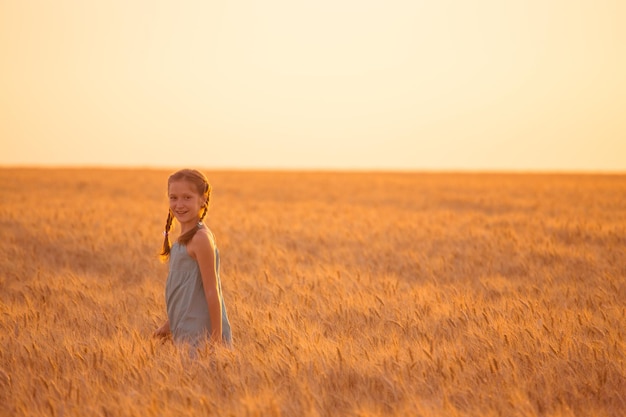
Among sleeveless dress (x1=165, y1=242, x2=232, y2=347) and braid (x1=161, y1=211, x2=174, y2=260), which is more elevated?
braid (x1=161, y1=211, x2=174, y2=260)

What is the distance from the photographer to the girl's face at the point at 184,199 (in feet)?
10.5

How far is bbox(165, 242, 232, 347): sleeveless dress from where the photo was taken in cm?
334

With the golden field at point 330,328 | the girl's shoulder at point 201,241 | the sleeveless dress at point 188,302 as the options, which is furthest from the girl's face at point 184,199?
the golden field at point 330,328

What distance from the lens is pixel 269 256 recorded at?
6836 mm

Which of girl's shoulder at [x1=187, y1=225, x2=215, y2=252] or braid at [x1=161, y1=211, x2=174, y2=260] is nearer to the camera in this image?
girl's shoulder at [x1=187, y1=225, x2=215, y2=252]

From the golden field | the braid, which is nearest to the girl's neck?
the braid

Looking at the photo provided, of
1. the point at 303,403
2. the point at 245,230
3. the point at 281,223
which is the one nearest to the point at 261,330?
the point at 303,403

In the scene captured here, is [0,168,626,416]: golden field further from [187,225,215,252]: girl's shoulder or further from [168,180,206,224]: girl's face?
[168,180,206,224]: girl's face

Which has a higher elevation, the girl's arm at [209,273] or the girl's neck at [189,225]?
the girl's neck at [189,225]

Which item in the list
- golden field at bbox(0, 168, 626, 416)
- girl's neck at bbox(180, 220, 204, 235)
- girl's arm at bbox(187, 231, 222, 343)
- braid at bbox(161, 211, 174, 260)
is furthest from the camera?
braid at bbox(161, 211, 174, 260)

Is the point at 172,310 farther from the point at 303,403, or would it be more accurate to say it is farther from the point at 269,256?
the point at 269,256

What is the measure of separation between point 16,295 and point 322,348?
2.97 metres

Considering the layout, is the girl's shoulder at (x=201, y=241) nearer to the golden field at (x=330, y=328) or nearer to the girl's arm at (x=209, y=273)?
the girl's arm at (x=209, y=273)

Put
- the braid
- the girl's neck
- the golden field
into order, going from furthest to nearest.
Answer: the braid < the girl's neck < the golden field
